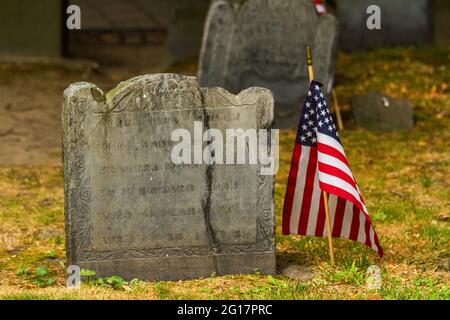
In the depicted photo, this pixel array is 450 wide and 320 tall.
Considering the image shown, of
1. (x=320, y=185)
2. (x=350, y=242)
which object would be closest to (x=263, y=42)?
(x=350, y=242)

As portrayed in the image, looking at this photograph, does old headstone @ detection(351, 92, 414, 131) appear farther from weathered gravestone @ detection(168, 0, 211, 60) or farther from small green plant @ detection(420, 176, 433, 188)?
weathered gravestone @ detection(168, 0, 211, 60)

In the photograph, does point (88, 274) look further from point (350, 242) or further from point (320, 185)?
point (350, 242)

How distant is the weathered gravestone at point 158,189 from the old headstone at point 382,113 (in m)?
6.42

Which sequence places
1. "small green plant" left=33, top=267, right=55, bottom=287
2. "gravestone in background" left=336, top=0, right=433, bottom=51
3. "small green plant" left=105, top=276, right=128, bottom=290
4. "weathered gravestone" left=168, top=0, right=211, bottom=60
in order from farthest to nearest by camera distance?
"weathered gravestone" left=168, top=0, right=211, bottom=60 → "gravestone in background" left=336, top=0, right=433, bottom=51 → "small green plant" left=33, top=267, right=55, bottom=287 → "small green plant" left=105, top=276, right=128, bottom=290

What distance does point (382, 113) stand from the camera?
14.6m

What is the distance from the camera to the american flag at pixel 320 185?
27.7 feet

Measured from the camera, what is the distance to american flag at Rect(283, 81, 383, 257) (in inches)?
333

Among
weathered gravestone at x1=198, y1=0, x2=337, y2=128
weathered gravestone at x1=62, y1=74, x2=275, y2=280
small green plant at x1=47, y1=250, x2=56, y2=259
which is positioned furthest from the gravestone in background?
weathered gravestone at x1=62, y1=74, x2=275, y2=280

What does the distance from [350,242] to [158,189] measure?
81.1 inches

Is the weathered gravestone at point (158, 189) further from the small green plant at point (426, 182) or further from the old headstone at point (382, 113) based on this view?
the old headstone at point (382, 113)

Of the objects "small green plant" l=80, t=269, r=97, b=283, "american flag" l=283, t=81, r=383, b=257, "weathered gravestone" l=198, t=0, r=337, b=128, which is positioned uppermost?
"weathered gravestone" l=198, t=0, r=337, b=128

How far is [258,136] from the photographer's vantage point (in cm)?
827

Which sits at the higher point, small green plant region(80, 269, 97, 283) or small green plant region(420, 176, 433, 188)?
small green plant region(420, 176, 433, 188)

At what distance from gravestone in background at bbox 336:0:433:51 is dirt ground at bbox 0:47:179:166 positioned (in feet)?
10.1
